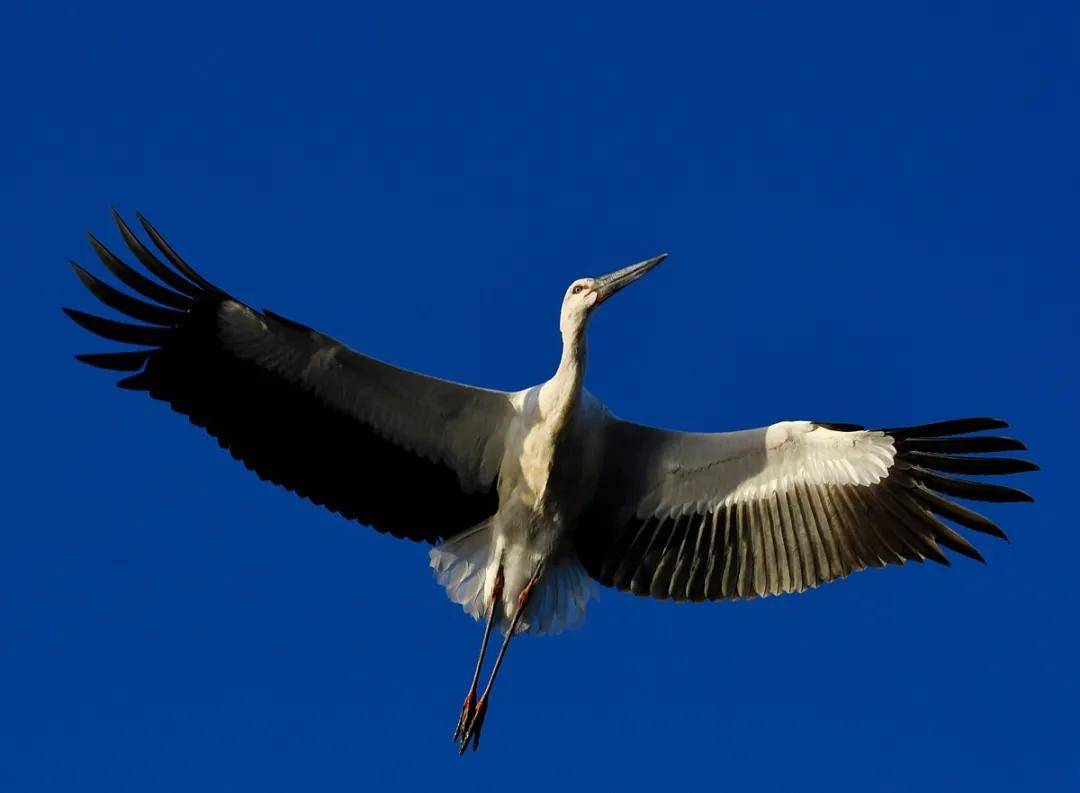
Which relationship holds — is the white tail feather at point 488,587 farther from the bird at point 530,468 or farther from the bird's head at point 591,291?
the bird's head at point 591,291

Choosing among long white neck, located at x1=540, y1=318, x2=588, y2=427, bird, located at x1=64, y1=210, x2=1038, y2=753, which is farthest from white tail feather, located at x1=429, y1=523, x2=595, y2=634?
long white neck, located at x1=540, y1=318, x2=588, y2=427

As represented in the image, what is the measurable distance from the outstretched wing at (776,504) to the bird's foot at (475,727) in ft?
3.70

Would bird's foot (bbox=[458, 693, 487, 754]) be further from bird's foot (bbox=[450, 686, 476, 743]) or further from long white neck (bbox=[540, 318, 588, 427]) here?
long white neck (bbox=[540, 318, 588, 427])

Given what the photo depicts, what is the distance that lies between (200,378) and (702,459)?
3.23m

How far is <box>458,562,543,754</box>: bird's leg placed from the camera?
11750 mm

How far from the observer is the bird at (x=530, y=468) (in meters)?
11.4

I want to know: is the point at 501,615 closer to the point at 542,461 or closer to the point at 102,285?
the point at 542,461

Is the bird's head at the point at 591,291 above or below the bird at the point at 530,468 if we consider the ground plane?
above

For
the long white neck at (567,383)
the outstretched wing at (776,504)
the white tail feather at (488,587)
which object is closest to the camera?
the outstretched wing at (776,504)

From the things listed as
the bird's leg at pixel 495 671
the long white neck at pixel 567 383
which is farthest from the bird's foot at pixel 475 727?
the long white neck at pixel 567 383

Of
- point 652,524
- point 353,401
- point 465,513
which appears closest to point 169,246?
point 353,401

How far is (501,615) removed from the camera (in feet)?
39.4

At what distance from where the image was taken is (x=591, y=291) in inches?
459

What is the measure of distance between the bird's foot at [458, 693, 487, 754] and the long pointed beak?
2.65m
